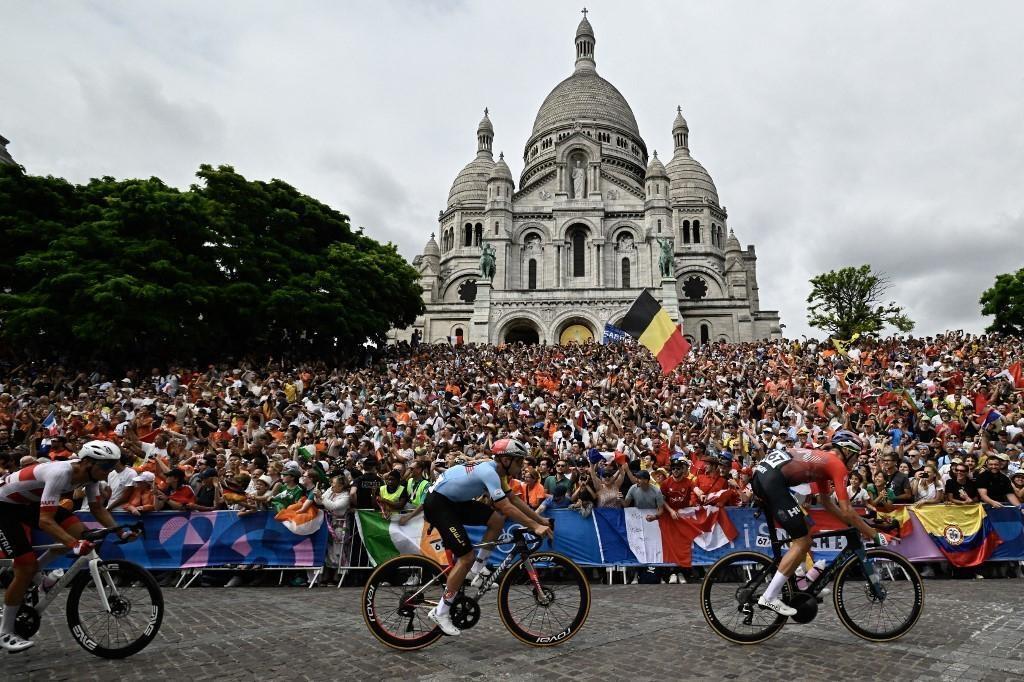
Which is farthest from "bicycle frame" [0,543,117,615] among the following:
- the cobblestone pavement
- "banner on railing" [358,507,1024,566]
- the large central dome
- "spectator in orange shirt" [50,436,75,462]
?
the large central dome

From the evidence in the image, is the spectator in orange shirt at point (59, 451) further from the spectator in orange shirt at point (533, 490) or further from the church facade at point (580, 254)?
the church facade at point (580, 254)

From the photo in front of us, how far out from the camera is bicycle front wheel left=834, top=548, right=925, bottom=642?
5367 mm

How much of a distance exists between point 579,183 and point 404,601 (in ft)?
173

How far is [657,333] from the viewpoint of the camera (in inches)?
683

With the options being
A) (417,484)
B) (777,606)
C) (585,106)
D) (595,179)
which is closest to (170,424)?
(417,484)

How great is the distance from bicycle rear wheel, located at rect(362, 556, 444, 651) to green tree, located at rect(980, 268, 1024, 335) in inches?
2145

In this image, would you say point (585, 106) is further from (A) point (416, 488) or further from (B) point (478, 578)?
(B) point (478, 578)

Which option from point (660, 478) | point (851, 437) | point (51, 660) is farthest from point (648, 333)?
point (51, 660)

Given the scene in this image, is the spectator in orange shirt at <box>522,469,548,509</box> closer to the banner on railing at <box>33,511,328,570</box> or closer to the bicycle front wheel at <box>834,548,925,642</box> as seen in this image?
the banner on railing at <box>33,511,328,570</box>

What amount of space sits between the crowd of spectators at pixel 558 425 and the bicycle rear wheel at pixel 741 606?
94.4 inches

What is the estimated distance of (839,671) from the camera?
15.1ft

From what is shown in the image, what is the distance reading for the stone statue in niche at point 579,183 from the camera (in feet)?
180

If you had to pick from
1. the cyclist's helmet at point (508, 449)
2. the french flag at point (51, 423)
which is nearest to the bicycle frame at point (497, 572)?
the cyclist's helmet at point (508, 449)

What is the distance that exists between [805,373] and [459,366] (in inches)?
469
